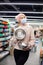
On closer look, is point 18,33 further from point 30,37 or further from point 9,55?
point 9,55

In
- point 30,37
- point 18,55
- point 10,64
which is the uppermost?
point 30,37

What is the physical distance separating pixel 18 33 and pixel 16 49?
1.00ft

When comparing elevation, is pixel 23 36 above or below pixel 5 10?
below

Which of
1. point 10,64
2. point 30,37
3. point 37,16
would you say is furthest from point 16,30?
point 37,16

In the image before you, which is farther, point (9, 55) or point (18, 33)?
point (9, 55)

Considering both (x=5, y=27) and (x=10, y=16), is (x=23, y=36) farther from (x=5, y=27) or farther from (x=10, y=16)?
(x=10, y=16)

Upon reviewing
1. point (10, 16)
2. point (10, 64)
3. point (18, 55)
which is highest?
point (10, 16)

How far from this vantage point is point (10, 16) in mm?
13922

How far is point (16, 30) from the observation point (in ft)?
12.0

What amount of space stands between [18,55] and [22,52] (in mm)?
92

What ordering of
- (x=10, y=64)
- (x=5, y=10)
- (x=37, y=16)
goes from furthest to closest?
(x=37, y=16) → (x=5, y=10) → (x=10, y=64)

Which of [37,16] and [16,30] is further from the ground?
[37,16]

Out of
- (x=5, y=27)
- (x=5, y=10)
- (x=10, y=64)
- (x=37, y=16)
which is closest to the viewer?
(x=10, y=64)

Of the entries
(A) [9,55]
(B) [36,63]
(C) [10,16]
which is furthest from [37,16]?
(B) [36,63]
